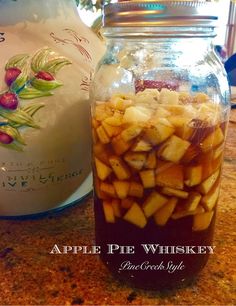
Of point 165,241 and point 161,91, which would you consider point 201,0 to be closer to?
point 161,91

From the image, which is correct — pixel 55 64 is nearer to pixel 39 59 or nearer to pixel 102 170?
pixel 39 59

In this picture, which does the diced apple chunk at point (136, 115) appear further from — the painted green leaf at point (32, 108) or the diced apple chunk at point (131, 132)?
the painted green leaf at point (32, 108)

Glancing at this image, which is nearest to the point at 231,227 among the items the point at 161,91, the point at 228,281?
the point at 228,281

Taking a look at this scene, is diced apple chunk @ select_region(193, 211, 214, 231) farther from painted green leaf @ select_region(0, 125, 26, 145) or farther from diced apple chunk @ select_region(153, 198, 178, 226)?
painted green leaf @ select_region(0, 125, 26, 145)

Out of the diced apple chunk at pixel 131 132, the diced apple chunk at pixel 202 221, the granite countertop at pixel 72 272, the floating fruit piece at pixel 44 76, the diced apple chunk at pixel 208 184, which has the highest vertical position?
the floating fruit piece at pixel 44 76

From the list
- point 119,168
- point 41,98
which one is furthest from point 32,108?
point 119,168

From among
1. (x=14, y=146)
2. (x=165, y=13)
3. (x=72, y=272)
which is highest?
(x=165, y=13)

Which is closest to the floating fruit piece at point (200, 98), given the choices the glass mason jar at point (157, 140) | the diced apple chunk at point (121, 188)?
the glass mason jar at point (157, 140)
